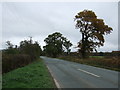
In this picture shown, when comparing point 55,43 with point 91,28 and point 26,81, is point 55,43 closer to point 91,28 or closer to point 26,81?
point 91,28

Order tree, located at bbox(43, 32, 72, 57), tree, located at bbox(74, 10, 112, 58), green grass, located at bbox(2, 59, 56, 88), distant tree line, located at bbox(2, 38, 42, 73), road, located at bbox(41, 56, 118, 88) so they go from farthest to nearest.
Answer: tree, located at bbox(43, 32, 72, 57) → tree, located at bbox(74, 10, 112, 58) → distant tree line, located at bbox(2, 38, 42, 73) → road, located at bbox(41, 56, 118, 88) → green grass, located at bbox(2, 59, 56, 88)

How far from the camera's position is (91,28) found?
140ft

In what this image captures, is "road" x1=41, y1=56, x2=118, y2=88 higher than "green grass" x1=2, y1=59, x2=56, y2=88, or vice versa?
"green grass" x1=2, y1=59, x2=56, y2=88

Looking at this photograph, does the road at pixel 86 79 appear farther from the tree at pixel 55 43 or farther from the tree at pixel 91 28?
the tree at pixel 55 43

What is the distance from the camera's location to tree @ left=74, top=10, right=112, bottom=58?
4209cm

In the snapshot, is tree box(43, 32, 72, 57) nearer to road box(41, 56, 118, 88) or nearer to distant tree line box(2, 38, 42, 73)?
distant tree line box(2, 38, 42, 73)

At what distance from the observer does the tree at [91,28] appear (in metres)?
42.1

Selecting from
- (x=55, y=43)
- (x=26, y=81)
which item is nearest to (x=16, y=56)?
(x=26, y=81)

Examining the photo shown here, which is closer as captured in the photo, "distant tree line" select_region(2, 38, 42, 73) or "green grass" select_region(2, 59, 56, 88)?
"green grass" select_region(2, 59, 56, 88)

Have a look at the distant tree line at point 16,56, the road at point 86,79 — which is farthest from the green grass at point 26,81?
the distant tree line at point 16,56

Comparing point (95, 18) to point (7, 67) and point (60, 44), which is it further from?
point (60, 44)

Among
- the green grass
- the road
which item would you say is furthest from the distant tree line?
the road

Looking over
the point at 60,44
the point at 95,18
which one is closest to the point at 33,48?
the point at 95,18

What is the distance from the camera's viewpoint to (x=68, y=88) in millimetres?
9273
